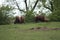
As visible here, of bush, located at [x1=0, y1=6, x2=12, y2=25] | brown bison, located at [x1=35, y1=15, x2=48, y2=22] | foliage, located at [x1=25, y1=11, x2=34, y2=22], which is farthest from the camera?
foliage, located at [x1=25, y1=11, x2=34, y2=22]

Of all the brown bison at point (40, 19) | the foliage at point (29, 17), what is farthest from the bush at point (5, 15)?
the brown bison at point (40, 19)

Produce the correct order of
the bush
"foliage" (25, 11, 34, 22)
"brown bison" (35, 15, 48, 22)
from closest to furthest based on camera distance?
the bush → "brown bison" (35, 15, 48, 22) → "foliage" (25, 11, 34, 22)

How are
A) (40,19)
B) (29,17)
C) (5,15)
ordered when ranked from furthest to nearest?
(29,17), (40,19), (5,15)

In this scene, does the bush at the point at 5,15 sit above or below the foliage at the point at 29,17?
above

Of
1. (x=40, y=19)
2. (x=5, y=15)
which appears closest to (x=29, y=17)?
(x=40, y=19)

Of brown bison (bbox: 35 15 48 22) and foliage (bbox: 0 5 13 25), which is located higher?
foliage (bbox: 0 5 13 25)

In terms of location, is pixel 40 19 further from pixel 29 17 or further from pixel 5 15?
pixel 5 15

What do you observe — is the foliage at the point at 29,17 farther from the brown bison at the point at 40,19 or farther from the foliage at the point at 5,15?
the foliage at the point at 5,15

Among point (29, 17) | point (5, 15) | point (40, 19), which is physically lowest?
point (40, 19)

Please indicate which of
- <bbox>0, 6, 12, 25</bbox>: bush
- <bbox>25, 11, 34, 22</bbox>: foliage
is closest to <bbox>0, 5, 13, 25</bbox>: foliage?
<bbox>0, 6, 12, 25</bbox>: bush

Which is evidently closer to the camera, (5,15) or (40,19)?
(5,15)

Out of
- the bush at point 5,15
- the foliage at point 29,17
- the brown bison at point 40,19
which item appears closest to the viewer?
the bush at point 5,15

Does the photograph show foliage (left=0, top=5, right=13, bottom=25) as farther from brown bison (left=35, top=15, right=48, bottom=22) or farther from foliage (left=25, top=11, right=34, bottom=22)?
brown bison (left=35, top=15, right=48, bottom=22)

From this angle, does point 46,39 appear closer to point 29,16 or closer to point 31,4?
point 29,16
